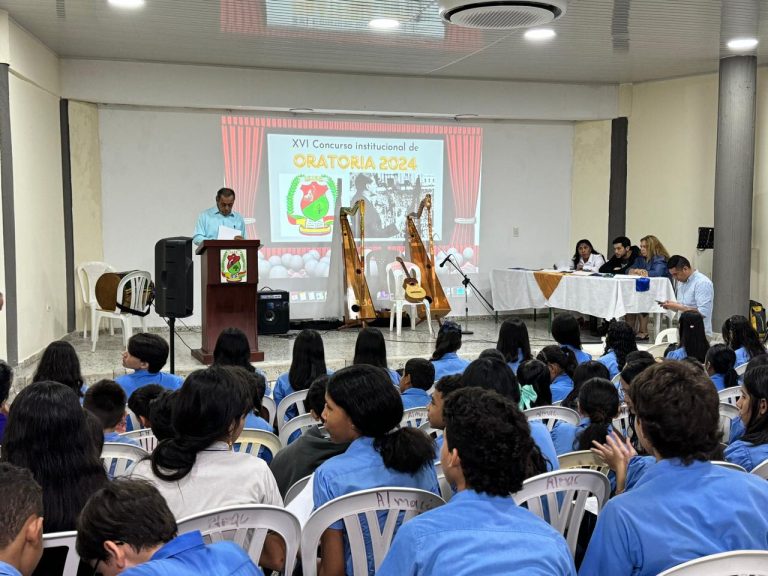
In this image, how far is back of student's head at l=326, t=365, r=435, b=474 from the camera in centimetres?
229

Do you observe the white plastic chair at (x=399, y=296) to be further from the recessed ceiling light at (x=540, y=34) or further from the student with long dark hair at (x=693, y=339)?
the student with long dark hair at (x=693, y=339)

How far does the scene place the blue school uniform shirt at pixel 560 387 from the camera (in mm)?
4262

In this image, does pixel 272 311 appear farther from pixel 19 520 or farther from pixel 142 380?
pixel 19 520

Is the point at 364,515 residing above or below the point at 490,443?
below

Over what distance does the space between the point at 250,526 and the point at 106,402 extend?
1284 millimetres

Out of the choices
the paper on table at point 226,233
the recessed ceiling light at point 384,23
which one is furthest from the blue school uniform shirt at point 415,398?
the recessed ceiling light at point 384,23

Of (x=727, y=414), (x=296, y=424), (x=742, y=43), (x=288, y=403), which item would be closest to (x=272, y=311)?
(x=288, y=403)

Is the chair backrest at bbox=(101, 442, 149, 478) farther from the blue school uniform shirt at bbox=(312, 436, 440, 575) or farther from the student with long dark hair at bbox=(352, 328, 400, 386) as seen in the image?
the student with long dark hair at bbox=(352, 328, 400, 386)

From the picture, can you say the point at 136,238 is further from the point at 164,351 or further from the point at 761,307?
the point at 761,307

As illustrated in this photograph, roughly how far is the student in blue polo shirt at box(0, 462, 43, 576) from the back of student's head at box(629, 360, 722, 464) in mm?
1340

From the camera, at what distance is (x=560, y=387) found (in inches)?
169

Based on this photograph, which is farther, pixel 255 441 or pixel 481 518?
pixel 255 441

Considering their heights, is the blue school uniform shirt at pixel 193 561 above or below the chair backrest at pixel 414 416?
above

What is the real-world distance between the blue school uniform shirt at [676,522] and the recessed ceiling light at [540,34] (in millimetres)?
6118
